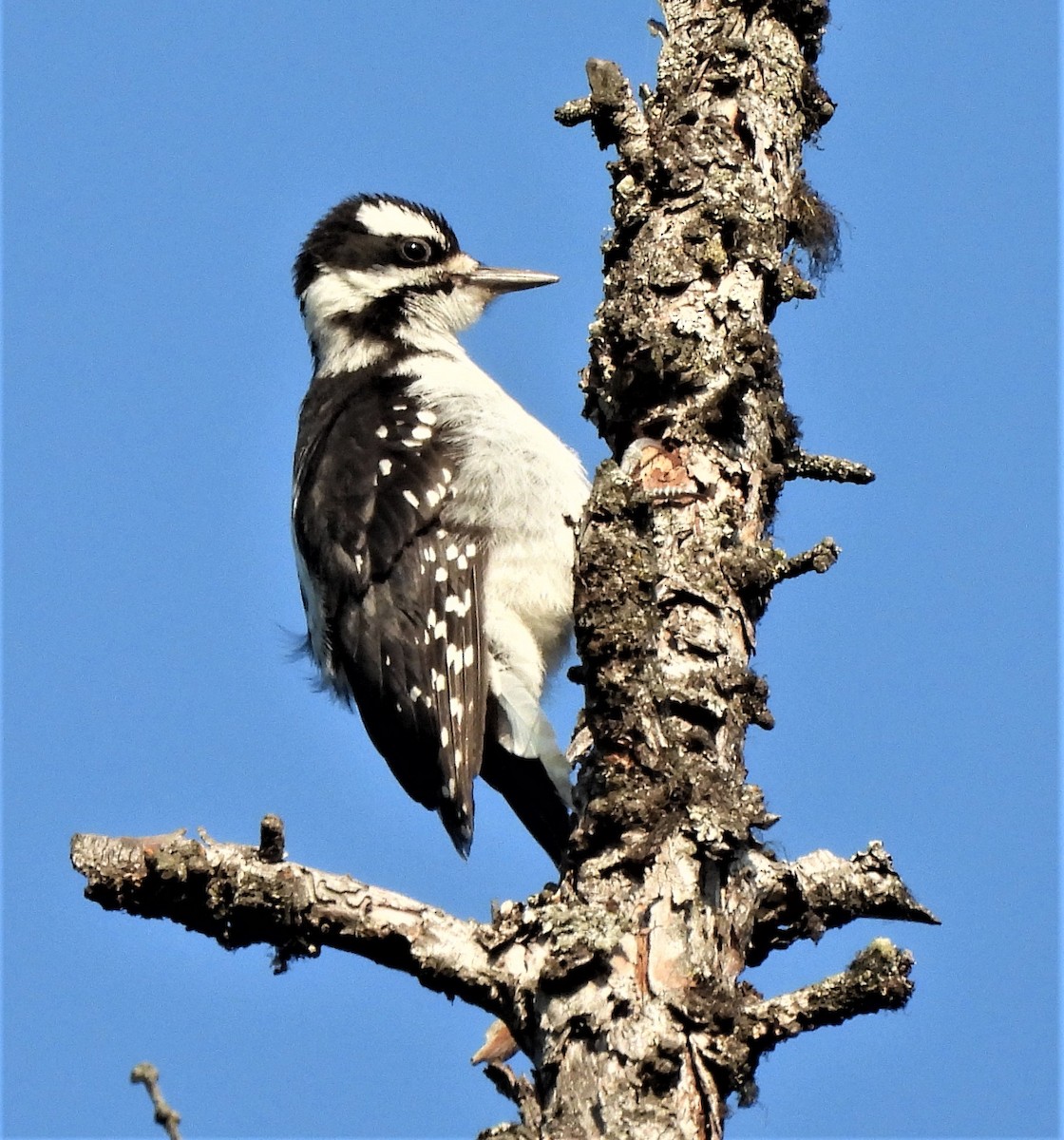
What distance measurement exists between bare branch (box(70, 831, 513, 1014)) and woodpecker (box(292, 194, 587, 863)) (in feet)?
4.99

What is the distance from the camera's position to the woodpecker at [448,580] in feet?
17.0

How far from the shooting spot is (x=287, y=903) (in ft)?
11.6

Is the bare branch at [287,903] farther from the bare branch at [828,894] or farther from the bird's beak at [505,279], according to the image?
the bird's beak at [505,279]

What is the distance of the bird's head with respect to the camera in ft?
21.0

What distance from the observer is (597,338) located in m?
4.41

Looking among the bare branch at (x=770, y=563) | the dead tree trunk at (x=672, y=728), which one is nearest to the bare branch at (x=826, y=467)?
the dead tree trunk at (x=672, y=728)

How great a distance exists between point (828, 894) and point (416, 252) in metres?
3.77

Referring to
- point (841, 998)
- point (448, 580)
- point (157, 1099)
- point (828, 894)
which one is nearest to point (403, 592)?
point (448, 580)

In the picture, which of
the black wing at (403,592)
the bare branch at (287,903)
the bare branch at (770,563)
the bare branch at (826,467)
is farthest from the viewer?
the black wing at (403,592)

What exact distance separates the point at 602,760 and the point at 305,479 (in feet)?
7.84

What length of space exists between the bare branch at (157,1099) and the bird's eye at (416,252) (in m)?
4.63

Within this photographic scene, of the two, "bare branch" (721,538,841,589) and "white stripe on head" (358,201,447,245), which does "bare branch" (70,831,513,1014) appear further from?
"white stripe on head" (358,201,447,245)

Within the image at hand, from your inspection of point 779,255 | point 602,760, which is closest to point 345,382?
point 779,255

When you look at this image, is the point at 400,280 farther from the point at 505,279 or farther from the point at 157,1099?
the point at 157,1099
